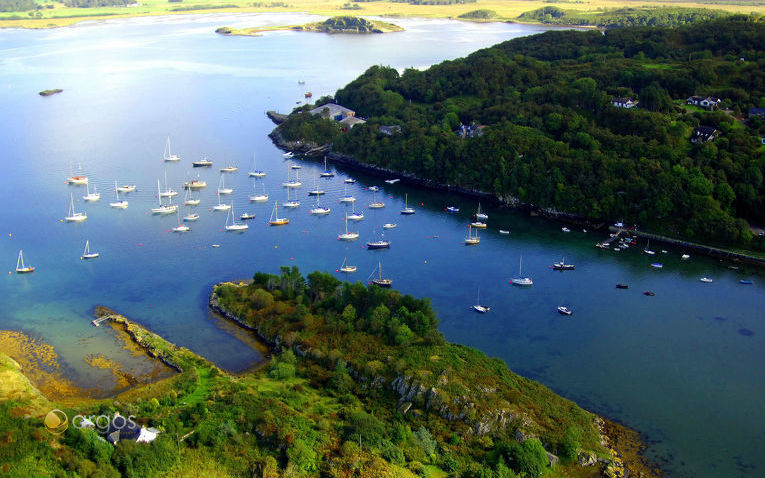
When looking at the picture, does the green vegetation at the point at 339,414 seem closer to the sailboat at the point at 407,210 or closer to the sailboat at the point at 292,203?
the sailboat at the point at 407,210

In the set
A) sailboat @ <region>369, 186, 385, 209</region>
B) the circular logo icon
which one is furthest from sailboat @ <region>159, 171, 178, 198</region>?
Result: the circular logo icon

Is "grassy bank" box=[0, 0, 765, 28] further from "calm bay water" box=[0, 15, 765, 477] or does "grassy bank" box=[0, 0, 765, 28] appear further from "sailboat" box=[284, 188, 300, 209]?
"sailboat" box=[284, 188, 300, 209]

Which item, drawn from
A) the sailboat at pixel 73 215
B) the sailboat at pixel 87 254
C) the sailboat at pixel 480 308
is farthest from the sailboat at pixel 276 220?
the sailboat at pixel 480 308

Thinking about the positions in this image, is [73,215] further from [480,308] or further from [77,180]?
[480,308]

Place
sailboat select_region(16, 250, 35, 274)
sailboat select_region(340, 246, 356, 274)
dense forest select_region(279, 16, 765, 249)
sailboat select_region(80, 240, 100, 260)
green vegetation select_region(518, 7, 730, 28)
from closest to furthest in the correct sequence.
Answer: sailboat select_region(16, 250, 35, 274), sailboat select_region(340, 246, 356, 274), sailboat select_region(80, 240, 100, 260), dense forest select_region(279, 16, 765, 249), green vegetation select_region(518, 7, 730, 28)

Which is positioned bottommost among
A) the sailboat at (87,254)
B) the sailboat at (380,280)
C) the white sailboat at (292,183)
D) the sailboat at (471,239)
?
the sailboat at (471,239)

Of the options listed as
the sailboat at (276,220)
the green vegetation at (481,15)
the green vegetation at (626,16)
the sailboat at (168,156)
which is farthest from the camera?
the green vegetation at (481,15)
